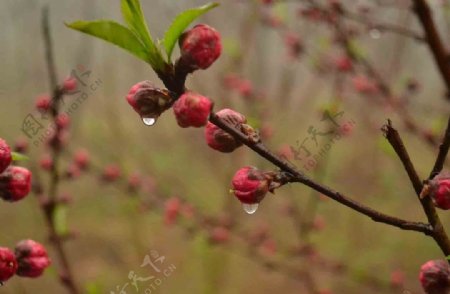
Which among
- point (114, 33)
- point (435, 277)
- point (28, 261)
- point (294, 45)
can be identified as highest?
point (294, 45)

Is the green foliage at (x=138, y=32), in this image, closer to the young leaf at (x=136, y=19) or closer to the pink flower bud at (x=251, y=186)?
the young leaf at (x=136, y=19)

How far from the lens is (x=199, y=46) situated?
81 cm

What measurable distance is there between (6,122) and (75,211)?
267 centimetres

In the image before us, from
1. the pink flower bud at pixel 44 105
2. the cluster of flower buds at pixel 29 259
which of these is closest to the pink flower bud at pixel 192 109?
the cluster of flower buds at pixel 29 259

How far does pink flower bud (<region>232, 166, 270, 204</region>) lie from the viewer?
2.93ft

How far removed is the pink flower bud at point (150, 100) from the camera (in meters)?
0.83

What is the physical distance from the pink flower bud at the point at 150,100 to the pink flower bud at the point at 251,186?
16 centimetres

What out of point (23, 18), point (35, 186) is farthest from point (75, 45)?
point (35, 186)

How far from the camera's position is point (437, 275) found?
0.92 m

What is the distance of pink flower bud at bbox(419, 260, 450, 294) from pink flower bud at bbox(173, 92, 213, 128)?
0.42 meters

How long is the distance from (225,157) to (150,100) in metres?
4.88

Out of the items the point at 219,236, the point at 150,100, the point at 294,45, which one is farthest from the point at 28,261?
the point at 294,45

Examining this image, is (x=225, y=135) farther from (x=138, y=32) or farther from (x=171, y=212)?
Result: (x=171, y=212)

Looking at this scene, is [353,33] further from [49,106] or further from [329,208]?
[329,208]
